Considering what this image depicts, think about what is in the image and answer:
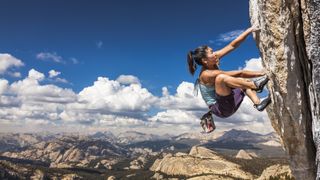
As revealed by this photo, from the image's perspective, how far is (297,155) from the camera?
12.3 meters

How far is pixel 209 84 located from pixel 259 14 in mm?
3060

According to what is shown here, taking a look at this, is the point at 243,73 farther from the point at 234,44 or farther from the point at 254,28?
the point at 254,28

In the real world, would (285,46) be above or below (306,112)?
above

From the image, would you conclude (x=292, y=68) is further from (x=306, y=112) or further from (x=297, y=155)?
(x=297, y=155)

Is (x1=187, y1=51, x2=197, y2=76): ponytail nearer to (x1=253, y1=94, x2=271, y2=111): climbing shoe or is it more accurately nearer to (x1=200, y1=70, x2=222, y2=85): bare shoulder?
(x1=200, y1=70, x2=222, y2=85): bare shoulder

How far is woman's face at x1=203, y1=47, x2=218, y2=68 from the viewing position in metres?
13.3

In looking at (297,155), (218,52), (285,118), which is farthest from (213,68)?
(297,155)

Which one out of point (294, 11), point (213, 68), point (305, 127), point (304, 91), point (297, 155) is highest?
point (294, 11)

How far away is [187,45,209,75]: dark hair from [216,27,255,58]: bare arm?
1.65 ft

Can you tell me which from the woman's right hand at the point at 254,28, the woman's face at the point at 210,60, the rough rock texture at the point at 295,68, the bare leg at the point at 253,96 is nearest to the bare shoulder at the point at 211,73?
the woman's face at the point at 210,60

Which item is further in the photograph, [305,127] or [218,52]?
[218,52]

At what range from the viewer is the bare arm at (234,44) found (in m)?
12.7

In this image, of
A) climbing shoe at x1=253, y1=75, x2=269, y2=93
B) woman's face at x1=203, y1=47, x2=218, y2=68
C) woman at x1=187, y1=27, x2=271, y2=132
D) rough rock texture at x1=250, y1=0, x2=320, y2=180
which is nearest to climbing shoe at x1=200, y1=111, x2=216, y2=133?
woman at x1=187, y1=27, x2=271, y2=132

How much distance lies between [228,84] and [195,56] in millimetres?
1576
